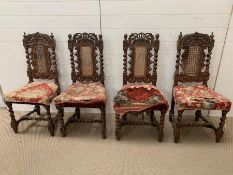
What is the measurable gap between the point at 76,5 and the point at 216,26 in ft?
5.13

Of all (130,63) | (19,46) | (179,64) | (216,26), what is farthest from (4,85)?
(216,26)

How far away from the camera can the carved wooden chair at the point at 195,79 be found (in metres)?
2.45

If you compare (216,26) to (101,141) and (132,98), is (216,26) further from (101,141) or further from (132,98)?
(101,141)

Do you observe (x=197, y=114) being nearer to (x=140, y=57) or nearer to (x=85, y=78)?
(x=140, y=57)

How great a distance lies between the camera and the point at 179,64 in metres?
2.81

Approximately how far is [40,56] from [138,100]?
1.27 metres

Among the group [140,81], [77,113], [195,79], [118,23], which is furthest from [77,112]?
[195,79]

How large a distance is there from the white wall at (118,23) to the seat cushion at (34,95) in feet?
1.34

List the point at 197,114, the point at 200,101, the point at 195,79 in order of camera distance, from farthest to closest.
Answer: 1. the point at 197,114
2. the point at 195,79
3. the point at 200,101

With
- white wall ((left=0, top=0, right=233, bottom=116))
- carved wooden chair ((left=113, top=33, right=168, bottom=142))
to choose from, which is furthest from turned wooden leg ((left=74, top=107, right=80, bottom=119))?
carved wooden chair ((left=113, top=33, right=168, bottom=142))

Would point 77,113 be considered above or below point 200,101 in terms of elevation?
below

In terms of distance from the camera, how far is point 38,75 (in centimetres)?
295

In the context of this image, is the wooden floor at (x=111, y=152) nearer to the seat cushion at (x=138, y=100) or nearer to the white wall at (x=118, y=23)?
the seat cushion at (x=138, y=100)

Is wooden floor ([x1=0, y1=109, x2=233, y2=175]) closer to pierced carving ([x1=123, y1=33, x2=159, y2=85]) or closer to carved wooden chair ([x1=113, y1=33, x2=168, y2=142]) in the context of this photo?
carved wooden chair ([x1=113, y1=33, x2=168, y2=142])
